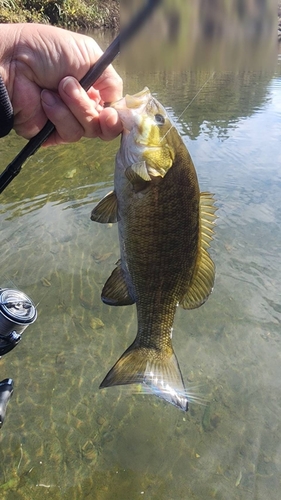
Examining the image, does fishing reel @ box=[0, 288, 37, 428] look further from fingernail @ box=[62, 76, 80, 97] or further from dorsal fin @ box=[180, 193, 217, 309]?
fingernail @ box=[62, 76, 80, 97]

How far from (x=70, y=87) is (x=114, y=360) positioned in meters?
2.74

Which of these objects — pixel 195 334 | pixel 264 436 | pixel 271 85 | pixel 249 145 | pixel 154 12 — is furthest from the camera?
pixel 271 85

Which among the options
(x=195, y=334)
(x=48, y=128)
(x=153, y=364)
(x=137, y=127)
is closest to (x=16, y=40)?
(x=48, y=128)

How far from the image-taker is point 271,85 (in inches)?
578

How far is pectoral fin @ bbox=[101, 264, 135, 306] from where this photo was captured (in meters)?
2.09

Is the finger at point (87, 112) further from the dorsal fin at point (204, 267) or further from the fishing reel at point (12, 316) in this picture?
the fishing reel at point (12, 316)

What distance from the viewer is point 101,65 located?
192 cm

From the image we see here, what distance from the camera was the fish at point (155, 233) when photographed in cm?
186

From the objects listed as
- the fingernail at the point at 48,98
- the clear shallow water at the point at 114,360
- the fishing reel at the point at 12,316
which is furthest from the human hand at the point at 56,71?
the clear shallow water at the point at 114,360

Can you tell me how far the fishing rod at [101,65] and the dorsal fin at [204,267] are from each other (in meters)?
0.79

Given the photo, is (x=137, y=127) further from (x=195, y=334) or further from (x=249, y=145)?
(x=249, y=145)

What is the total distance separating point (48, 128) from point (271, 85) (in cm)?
1458

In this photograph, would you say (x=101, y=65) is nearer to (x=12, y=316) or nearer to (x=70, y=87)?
(x=70, y=87)

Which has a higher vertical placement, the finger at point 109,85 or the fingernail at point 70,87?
the fingernail at point 70,87
